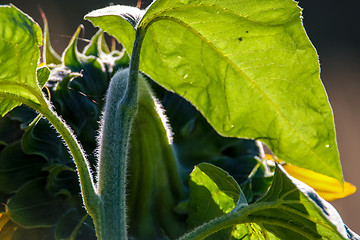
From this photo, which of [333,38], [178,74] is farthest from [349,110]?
[178,74]

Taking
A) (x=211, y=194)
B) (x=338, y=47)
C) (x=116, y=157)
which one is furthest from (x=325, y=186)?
(x=338, y=47)

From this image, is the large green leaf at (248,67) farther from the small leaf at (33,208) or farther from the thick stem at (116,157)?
the small leaf at (33,208)

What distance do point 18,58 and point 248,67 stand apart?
0.44 feet

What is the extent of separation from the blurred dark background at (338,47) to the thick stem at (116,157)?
1040 mm

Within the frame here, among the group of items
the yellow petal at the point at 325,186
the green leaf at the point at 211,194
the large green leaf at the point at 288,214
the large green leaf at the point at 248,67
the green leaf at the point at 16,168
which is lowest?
the yellow petal at the point at 325,186

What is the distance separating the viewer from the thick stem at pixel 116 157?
0.32 meters

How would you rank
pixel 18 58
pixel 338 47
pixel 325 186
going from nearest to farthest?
pixel 18 58
pixel 325 186
pixel 338 47

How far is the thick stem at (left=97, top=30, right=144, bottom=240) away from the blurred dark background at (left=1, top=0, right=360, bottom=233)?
1040 mm

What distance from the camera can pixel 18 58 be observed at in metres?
0.32

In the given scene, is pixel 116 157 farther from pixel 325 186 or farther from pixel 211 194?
pixel 325 186

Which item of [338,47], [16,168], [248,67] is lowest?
[338,47]

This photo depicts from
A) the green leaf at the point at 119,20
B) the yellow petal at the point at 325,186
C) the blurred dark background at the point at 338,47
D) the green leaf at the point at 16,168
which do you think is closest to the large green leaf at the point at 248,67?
the green leaf at the point at 119,20

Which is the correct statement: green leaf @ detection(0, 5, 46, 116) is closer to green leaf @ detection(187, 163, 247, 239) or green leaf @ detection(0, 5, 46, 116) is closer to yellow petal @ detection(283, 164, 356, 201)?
green leaf @ detection(187, 163, 247, 239)

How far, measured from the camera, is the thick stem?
1.04 ft
